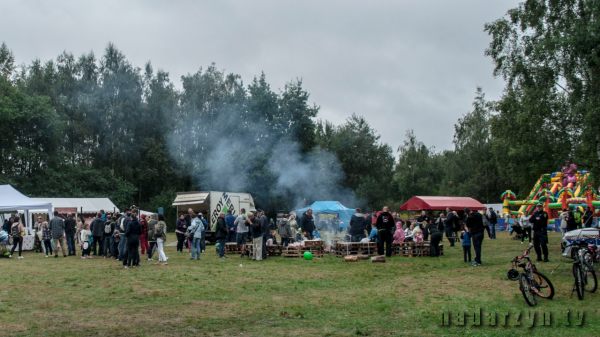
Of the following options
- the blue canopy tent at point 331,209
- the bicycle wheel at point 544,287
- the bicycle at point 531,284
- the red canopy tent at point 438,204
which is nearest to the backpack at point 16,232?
the bicycle at point 531,284

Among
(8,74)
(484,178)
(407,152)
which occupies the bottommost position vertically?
(484,178)

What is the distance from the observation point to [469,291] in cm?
840

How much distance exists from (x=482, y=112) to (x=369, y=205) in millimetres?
16223

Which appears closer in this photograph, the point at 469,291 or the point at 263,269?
the point at 469,291

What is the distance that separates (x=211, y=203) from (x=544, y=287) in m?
15.8

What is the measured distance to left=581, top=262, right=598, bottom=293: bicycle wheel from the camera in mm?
7582

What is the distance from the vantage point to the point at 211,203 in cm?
2095

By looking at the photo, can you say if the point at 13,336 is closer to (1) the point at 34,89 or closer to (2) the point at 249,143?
(2) the point at 249,143

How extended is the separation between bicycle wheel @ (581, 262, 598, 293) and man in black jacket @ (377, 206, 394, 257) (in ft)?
22.9

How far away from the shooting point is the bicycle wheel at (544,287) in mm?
7324

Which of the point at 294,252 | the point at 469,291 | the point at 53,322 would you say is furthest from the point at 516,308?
the point at 294,252

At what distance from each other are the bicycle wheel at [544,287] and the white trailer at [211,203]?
49.3ft

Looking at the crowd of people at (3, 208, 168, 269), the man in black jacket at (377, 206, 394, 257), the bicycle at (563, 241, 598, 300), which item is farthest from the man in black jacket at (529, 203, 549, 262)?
the crowd of people at (3, 208, 168, 269)

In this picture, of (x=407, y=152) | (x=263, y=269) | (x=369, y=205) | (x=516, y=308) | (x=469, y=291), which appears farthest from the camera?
(x=407, y=152)
